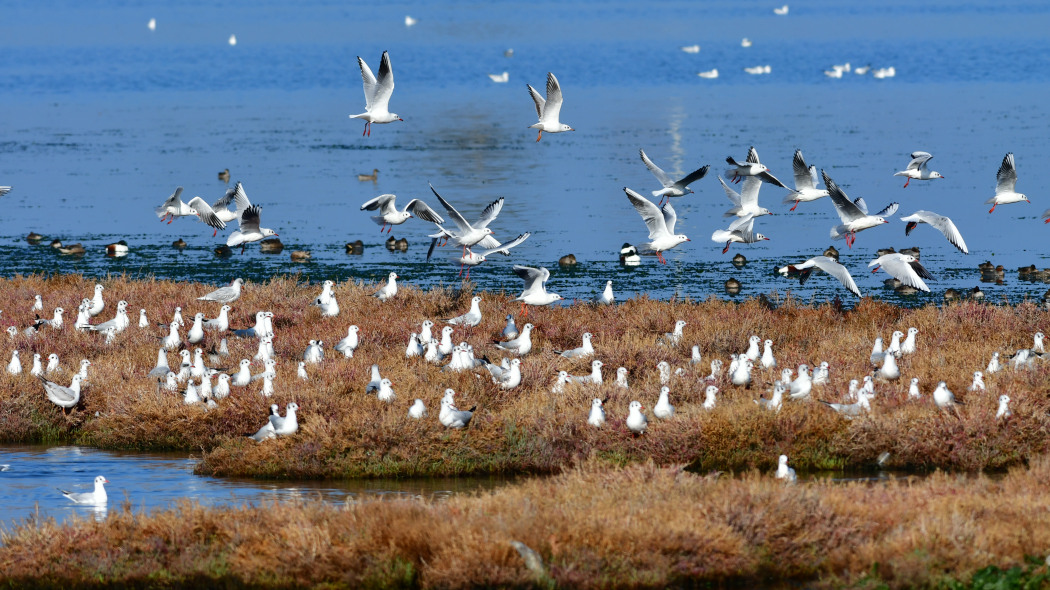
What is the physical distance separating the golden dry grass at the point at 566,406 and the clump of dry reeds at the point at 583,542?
5.78ft

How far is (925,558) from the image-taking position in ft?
34.1

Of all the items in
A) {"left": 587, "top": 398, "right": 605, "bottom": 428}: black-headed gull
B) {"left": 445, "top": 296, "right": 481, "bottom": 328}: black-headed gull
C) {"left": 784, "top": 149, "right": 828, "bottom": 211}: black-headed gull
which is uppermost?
{"left": 784, "top": 149, "right": 828, "bottom": 211}: black-headed gull

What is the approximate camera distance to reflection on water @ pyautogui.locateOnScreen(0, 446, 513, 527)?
14.0 metres

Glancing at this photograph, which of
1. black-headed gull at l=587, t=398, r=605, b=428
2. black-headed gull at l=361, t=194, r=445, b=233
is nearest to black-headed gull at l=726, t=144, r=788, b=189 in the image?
black-headed gull at l=361, t=194, r=445, b=233

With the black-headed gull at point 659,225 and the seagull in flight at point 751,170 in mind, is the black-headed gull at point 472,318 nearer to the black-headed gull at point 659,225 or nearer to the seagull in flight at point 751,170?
the black-headed gull at point 659,225

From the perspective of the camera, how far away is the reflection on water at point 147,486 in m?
14.0

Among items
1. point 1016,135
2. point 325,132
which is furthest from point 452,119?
point 1016,135

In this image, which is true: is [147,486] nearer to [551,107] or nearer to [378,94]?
[551,107]

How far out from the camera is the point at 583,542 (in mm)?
10766

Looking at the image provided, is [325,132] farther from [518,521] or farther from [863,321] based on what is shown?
[518,521]

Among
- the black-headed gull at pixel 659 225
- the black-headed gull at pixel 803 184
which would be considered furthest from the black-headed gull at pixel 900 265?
the black-headed gull at pixel 659 225

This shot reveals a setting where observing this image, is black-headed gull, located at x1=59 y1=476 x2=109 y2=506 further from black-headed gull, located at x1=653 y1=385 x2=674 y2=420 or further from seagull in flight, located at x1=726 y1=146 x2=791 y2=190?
seagull in flight, located at x1=726 y1=146 x2=791 y2=190

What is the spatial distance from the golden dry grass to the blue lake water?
609 centimetres

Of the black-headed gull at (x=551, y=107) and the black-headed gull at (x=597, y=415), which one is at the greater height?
the black-headed gull at (x=551, y=107)
